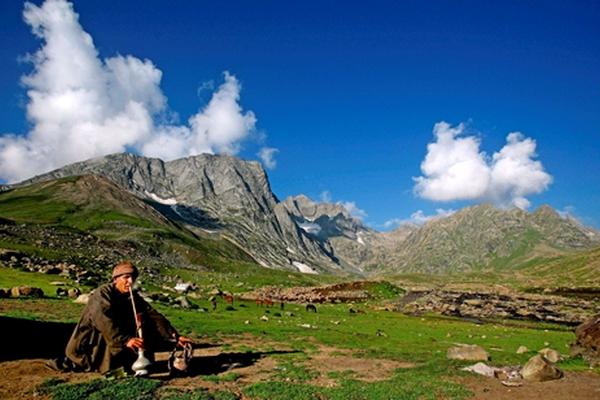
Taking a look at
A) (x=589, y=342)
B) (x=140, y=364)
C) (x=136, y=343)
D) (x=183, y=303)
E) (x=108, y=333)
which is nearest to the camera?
(x=140, y=364)

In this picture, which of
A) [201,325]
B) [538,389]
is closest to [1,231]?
[201,325]

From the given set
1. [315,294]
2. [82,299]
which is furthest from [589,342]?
[315,294]

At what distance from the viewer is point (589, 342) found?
33938 mm

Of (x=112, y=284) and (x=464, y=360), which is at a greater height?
(x=112, y=284)

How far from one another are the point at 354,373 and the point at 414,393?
4810 mm

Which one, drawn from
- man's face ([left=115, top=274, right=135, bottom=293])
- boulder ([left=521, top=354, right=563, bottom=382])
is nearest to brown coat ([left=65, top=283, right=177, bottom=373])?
man's face ([left=115, top=274, right=135, bottom=293])

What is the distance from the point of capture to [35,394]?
16703 mm

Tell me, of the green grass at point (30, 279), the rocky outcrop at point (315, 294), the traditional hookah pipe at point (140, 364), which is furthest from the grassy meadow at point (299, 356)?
the rocky outcrop at point (315, 294)

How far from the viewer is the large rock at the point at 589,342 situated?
32594 mm

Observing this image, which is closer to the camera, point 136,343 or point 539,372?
point 136,343

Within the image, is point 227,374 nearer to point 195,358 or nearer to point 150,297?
point 195,358

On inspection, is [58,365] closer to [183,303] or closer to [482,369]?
[482,369]

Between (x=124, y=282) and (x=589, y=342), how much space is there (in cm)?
3437

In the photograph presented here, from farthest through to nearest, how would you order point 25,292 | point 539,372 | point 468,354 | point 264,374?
point 25,292
point 468,354
point 539,372
point 264,374
